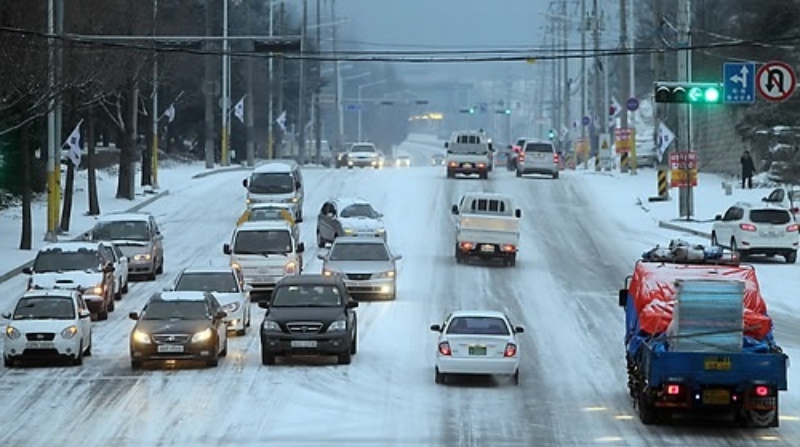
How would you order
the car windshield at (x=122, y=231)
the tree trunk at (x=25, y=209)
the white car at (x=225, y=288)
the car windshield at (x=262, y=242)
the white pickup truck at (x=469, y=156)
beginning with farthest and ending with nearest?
the white pickup truck at (x=469, y=156) < the tree trunk at (x=25, y=209) < the car windshield at (x=122, y=231) < the car windshield at (x=262, y=242) < the white car at (x=225, y=288)

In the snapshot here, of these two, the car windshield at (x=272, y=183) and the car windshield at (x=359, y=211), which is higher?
the car windshield at (x=272, y=183)

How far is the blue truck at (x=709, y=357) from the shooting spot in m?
24.2

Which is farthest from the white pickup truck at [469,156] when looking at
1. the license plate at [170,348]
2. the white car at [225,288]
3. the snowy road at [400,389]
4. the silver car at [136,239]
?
the license plate at [170,348]

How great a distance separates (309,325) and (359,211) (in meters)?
22.8

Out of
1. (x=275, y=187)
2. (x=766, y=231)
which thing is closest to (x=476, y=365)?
(x=766, y=231)

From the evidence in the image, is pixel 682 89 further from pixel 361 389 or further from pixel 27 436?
pixel 27 436

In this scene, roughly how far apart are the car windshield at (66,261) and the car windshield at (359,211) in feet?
48.8

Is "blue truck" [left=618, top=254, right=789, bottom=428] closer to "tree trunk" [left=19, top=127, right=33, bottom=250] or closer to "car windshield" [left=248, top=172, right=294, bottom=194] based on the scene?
"tree trunk" [left=19, top=127, right=33, bottom=250]

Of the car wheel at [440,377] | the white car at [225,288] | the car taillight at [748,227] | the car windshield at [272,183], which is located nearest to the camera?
the car wheel at [440,377]

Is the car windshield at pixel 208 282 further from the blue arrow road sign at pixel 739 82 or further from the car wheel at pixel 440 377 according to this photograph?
the blue arrow road sign at pixel 739 82

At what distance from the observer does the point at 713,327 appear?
24703mm

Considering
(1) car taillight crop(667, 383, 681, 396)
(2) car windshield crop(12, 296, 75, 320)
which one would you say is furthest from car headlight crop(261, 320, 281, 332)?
(1) car taillight crop(667, 383, 681, 396)

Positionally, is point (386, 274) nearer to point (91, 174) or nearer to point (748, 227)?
point (748, 227)

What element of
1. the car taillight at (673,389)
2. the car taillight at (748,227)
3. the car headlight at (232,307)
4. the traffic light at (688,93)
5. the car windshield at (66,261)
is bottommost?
the car taillight at (673,389)
